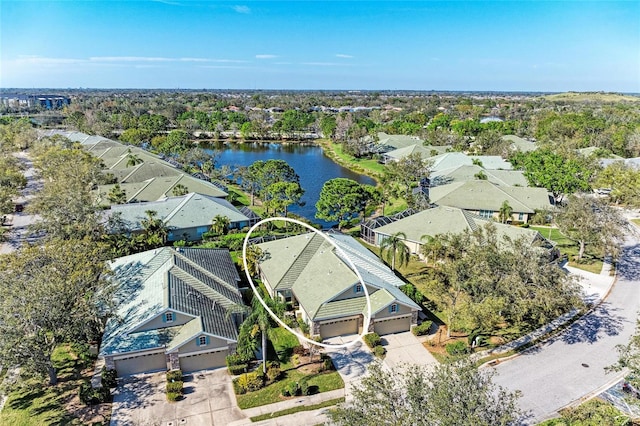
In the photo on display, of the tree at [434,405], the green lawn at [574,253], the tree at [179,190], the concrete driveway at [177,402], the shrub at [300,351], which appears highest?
the tree at [179,190]

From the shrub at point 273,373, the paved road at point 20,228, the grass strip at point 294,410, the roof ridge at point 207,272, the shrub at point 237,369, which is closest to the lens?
the grass strip at point 294,410

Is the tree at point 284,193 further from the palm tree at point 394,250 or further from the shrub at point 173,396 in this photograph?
the shrub at point 173,396

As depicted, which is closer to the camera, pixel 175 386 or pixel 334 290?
pixel 175 386

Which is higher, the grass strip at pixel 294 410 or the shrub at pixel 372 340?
the shrub at pixel 372 340

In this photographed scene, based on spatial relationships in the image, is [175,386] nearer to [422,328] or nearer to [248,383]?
[248,383]

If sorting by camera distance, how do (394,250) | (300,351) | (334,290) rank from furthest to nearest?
(394,250)
(334,290)
(300,351)

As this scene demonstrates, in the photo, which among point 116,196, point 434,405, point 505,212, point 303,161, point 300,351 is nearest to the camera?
point 434,405

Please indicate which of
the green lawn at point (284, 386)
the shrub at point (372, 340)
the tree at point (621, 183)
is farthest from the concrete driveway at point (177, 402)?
the tree at point (621, 183)

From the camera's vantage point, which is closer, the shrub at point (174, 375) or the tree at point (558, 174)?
the shrub at point (174, 375)

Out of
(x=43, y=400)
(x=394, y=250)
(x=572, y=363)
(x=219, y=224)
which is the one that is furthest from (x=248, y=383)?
(x=219, y=224)
